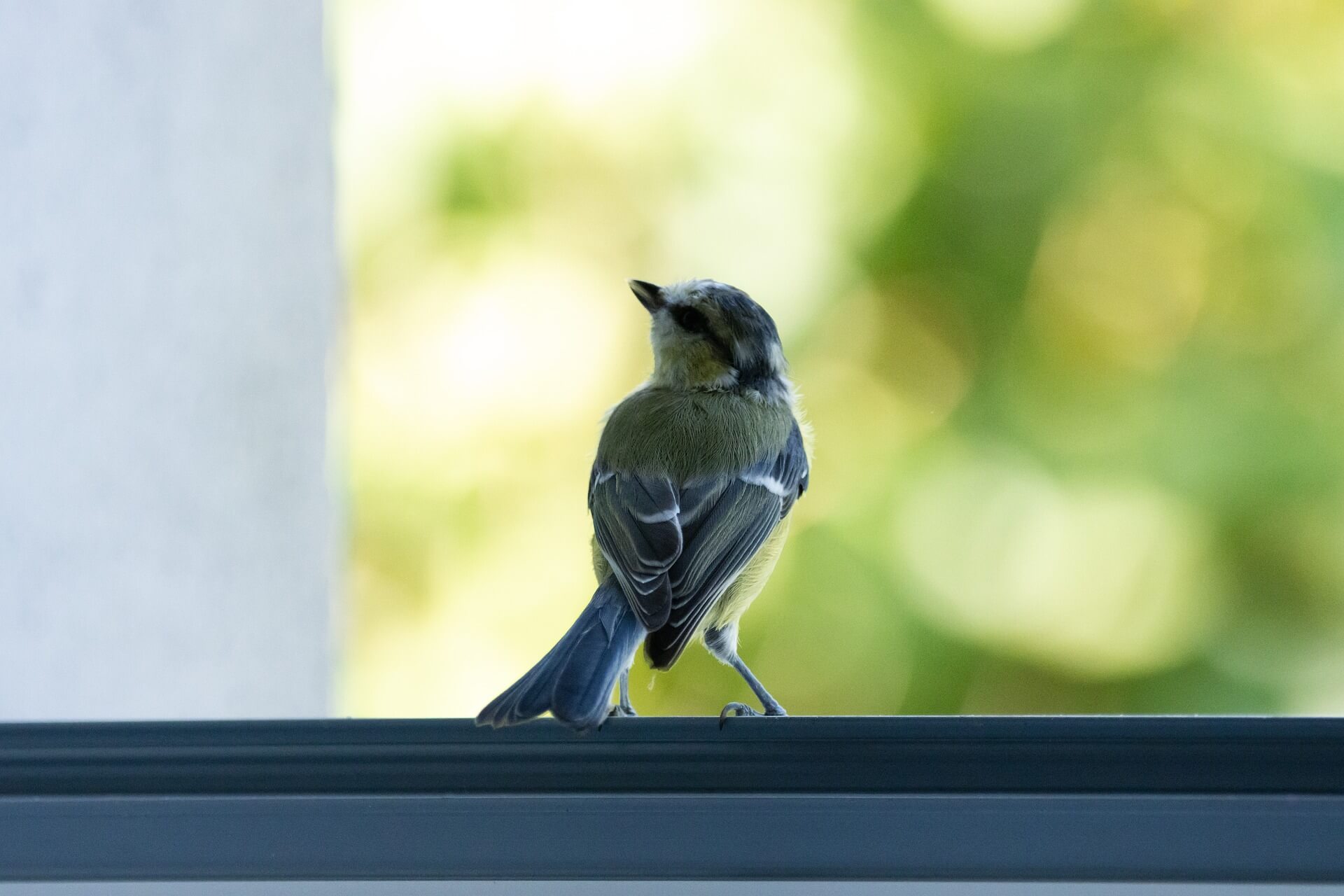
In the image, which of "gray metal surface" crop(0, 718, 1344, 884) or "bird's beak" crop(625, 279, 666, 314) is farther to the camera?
"bird's beak" crop(625, 279, 666, 314)

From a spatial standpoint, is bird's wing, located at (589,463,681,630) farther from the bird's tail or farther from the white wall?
the white wall

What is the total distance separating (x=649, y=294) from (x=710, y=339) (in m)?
0.09

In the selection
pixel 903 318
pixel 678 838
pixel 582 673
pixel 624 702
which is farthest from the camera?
pixel 903 318

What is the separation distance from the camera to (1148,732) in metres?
0.71

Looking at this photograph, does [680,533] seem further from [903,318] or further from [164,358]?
[903,318]

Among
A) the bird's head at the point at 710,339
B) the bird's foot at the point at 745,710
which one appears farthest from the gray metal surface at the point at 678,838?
the bird's head at the point at 710,339

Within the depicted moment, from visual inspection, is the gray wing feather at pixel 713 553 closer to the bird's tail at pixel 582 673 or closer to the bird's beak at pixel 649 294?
the bird's tail at pixel 582 673

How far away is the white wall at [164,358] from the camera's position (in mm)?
1211

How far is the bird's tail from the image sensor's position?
76cm

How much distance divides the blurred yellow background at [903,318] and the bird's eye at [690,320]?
0.56m

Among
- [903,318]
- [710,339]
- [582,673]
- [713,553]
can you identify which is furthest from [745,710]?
[903,318]

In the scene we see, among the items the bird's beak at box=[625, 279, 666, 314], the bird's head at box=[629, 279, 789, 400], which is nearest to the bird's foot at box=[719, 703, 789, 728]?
the bird's head at box=[629, 279, 789, 400]

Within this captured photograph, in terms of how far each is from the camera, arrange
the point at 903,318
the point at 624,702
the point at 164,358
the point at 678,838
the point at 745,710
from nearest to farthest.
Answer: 1. the point at 678,838
2. the point at 745,710
3. the point at 624,702
4. the point at 164,358
5. the point at 903,318

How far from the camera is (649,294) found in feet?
4.60
